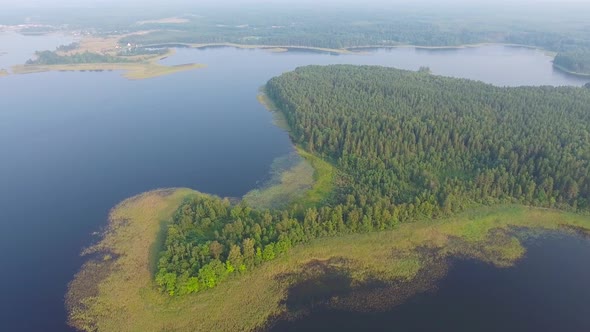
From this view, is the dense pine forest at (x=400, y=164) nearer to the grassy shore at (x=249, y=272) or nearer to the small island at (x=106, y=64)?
the grassy shore at (x=249, y=272)

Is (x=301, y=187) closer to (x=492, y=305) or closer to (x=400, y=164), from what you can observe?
(x=400, y=164)

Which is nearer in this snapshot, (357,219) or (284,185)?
(357,219)

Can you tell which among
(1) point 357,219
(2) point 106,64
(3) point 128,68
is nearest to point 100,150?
(1) point 357,219

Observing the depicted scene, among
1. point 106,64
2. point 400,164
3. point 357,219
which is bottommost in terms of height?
point 357,219

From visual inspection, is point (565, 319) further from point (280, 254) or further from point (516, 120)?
point (516, 120)

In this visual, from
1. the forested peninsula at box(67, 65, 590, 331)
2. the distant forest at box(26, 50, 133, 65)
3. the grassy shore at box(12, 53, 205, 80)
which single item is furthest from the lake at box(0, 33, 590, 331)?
the distant forest at box(26, 50, 133, 65)

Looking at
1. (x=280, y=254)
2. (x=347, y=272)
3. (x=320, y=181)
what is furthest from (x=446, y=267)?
(x=320, y=181)

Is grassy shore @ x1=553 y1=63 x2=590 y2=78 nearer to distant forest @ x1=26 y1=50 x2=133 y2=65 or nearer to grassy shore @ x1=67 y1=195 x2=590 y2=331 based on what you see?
grassy shore @ x1=67 y1=195 x2=590 y2=331
